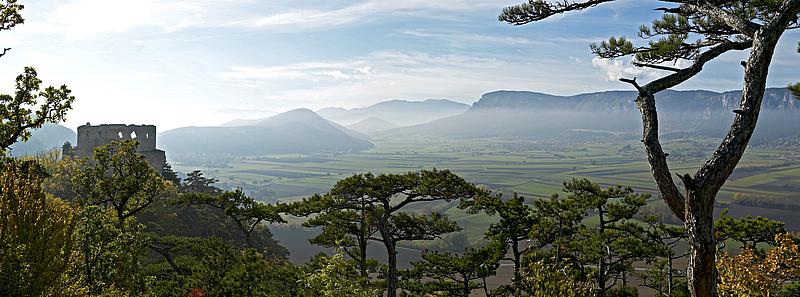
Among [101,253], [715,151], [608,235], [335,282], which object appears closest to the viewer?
[715,151]

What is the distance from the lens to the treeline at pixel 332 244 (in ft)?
32.6

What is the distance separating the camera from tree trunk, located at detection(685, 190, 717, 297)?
6.40m

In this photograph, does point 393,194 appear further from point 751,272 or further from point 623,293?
point 751,272

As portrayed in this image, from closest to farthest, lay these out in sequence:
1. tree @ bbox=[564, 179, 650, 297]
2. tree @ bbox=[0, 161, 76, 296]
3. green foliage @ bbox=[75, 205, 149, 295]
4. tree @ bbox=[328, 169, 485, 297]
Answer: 1. tree @ bbox=[0, 161, 76, 296]
2. green foliage @ bbox=[75, 205, 149, 295]
3. tree @ bbox=[328, 169, 485, 297]
4. tree @ bbox=[564, 179, 650, 297]

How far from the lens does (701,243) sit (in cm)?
644

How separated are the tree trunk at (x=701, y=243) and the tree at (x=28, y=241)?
1068cm

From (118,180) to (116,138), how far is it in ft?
149

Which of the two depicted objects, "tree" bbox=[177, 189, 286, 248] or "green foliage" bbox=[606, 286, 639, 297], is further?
"green foliage" bbox=[606, 286, 639, 297]

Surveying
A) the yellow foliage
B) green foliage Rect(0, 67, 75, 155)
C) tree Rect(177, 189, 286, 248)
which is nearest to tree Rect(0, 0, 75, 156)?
green foliage Rect(0, 67, 75, 155)

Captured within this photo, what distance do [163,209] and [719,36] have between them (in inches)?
1568

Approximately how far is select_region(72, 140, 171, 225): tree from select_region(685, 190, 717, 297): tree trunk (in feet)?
54.2

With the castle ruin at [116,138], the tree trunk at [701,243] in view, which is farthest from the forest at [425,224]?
the castle ruin at [116,138]

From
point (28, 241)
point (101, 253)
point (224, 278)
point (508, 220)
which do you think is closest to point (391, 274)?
point (508, 220)

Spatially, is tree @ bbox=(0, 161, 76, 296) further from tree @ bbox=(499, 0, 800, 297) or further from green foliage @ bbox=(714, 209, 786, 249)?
green foliage @ bbox=(714, 209, 786, 249)
